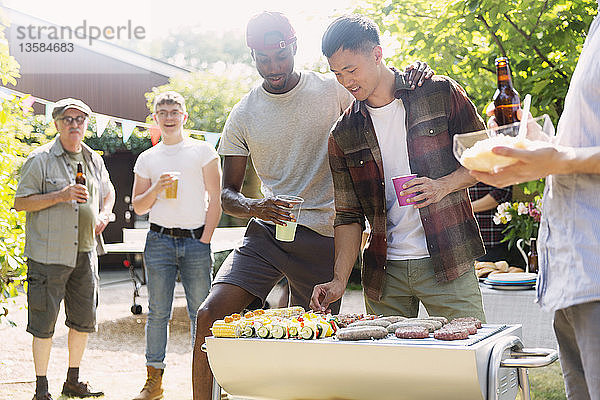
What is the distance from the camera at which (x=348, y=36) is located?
2787 millimetres

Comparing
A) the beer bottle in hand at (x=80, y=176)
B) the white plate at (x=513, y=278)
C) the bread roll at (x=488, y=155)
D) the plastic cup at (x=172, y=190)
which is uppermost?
the bread roll at (x=488, y=155)

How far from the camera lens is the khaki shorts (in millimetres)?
4871

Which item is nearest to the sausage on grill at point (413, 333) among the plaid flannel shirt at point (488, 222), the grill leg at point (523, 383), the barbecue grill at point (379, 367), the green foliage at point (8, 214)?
the barbecue grill at point (379, 367)

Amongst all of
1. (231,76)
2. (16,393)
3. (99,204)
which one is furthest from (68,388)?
(231,76)

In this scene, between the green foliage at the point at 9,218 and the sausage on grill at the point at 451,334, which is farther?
the green foliage at the point at 9,218

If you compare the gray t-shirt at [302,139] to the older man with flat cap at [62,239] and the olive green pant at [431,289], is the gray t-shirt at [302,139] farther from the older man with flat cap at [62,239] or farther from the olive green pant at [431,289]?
the older man with flat cap at [62,239]

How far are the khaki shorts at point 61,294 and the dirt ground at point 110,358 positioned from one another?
0.41m

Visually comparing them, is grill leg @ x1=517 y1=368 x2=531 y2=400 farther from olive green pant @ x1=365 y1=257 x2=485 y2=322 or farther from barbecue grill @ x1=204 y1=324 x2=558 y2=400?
olive green pant @ x1=365 y1=257 x2=485 y2=322

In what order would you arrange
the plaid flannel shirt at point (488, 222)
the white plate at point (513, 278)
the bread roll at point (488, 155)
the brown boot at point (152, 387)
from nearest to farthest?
the bread roll at point (488, 155) → the white plate at point (513, 278) → the brown boot at point (152, 387) → the plaid flannel shirt at point (488, 222)

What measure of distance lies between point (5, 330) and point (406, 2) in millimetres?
5454

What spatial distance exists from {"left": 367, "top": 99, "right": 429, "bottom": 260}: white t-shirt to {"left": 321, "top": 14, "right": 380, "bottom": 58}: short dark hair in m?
0.30

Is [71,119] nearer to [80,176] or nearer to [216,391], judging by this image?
[80,176]

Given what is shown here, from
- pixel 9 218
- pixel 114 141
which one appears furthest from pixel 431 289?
pixel 114 141

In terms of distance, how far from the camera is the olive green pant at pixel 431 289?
114 inches
